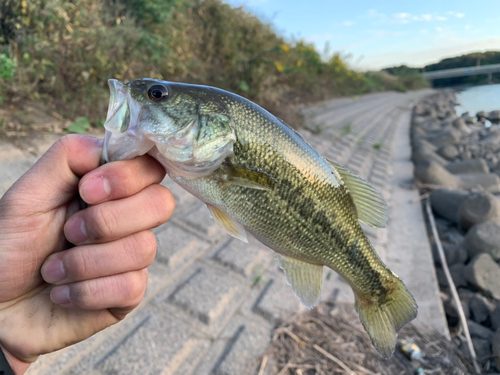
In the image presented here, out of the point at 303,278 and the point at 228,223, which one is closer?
the point at 228,223

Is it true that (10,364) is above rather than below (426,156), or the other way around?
above

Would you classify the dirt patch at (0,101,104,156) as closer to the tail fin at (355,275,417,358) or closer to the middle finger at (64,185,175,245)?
the middle finger at (64,185,175,245)

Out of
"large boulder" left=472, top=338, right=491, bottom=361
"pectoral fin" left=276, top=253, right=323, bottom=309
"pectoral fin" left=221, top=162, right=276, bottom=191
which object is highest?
"pectoral fin" left=221, top=162, right=276, bottom=191

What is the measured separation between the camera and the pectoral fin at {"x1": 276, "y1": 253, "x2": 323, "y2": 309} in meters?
1.66

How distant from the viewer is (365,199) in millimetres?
1682

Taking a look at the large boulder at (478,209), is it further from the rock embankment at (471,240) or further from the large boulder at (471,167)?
the large boulder at (471,167)

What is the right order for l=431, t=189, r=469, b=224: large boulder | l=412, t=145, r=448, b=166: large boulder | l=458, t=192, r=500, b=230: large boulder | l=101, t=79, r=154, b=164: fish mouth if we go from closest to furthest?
1. l=101, t=79, r=154, b=164: fish mouth
2. l=458, t=192, r=500, b=230: large boulder
3. l=431, t=189, r=469, b=224: large boulder
4. l=412, t=145, r=448, b=166: large boulder

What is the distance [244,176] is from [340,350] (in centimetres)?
201

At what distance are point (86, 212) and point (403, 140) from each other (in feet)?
39.3

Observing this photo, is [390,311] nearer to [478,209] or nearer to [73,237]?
[73,237]

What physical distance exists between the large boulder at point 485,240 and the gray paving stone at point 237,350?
3.40 meters

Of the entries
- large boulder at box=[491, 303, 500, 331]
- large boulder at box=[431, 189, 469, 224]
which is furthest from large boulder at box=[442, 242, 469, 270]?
large boulder at box=[431, 189, 469, 224]

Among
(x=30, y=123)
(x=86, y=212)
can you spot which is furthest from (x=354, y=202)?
(x=30, y=123)

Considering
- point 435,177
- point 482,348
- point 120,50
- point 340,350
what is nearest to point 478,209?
point 435,177
